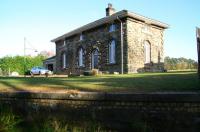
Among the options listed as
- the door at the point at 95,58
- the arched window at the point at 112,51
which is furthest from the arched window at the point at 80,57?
the arched window at the point at 112,51

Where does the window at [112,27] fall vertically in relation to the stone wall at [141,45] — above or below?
above

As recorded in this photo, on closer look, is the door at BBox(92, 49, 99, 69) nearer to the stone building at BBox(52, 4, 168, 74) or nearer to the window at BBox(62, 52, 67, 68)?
the stone building at BBox(52, 4, 168, 74)

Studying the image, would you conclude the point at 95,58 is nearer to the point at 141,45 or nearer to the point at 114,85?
the point at 141,45

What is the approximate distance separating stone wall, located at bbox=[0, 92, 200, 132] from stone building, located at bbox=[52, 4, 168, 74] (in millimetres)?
17686

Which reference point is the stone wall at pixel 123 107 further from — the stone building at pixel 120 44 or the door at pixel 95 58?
the door at pixel 95 58

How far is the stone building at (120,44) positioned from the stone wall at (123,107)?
58.0 ft

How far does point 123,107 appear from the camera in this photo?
7.49 metres

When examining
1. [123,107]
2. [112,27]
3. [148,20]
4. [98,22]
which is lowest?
[123,107]

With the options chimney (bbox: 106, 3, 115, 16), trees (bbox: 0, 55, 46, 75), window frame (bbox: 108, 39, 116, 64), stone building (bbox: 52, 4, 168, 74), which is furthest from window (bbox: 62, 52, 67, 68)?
trees (bbox: 0, 55, 46, 75)

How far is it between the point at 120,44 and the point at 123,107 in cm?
1923

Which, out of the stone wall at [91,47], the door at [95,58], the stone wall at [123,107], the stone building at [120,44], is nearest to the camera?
the stone wall at [123,107]

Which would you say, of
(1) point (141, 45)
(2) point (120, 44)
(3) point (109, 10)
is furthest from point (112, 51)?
(3) point (109, 10)

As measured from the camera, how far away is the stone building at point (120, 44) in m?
26.2

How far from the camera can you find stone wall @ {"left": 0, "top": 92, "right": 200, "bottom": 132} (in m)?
6.88
